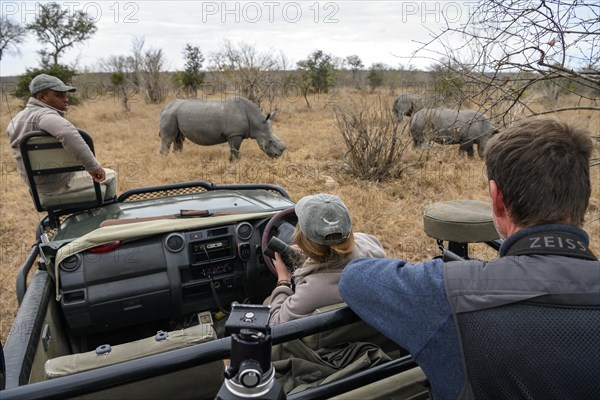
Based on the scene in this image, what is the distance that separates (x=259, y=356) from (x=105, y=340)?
6.95ft

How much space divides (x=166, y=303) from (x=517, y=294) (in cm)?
211

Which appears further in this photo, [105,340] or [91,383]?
[105,340]

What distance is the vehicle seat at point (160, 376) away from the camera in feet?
4.69

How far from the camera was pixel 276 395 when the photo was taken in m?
0.99

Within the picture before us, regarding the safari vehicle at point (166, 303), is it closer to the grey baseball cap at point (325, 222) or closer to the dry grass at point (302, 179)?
the grey baseball cap at point (325, 222)

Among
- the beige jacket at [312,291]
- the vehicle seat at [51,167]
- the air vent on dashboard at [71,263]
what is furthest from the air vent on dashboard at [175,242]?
the vehicle seat at [51,167]

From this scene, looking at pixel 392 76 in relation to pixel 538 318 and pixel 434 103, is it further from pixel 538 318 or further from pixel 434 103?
pixel 538 318

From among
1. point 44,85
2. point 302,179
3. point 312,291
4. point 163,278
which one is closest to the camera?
point 312,291

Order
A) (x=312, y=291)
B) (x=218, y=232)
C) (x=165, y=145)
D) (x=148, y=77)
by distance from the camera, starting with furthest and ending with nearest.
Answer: (x=148, y=77)
(x=165, y=145)
(x=218, y=232)
(x=312, y=291)

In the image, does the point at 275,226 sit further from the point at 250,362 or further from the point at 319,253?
the point at 250,362

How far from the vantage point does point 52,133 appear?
3.63 metres

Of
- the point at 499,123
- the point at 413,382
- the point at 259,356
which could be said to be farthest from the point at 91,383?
the point at 499,123

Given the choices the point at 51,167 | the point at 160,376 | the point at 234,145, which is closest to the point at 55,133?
the point at 51,167

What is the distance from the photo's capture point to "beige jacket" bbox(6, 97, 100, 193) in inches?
141
